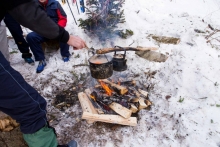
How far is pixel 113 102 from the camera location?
11.4ft

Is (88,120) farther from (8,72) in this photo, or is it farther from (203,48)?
(203,48)

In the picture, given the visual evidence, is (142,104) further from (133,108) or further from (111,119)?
(111,119)

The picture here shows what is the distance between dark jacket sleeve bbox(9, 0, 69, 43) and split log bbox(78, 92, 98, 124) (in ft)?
5.74

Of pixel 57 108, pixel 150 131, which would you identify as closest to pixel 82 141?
pixel 57 108

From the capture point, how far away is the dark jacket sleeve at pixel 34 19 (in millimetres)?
1746

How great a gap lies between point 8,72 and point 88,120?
1.86 m

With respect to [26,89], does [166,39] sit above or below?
below

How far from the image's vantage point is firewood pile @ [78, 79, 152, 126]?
126 inches

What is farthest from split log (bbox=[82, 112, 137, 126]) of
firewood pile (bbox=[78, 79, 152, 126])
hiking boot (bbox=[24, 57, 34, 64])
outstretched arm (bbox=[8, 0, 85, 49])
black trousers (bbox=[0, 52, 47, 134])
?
hiking boot (bbox=[24, 57, 34, 64])

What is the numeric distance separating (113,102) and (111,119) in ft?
1.31

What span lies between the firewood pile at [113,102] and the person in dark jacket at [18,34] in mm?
2375

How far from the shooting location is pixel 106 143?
9.68ft

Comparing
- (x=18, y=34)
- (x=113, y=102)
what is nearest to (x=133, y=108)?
(x=113, y=102)

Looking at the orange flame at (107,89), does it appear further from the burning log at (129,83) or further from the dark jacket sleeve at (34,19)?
the dark jacket sleeve at (34,19)
